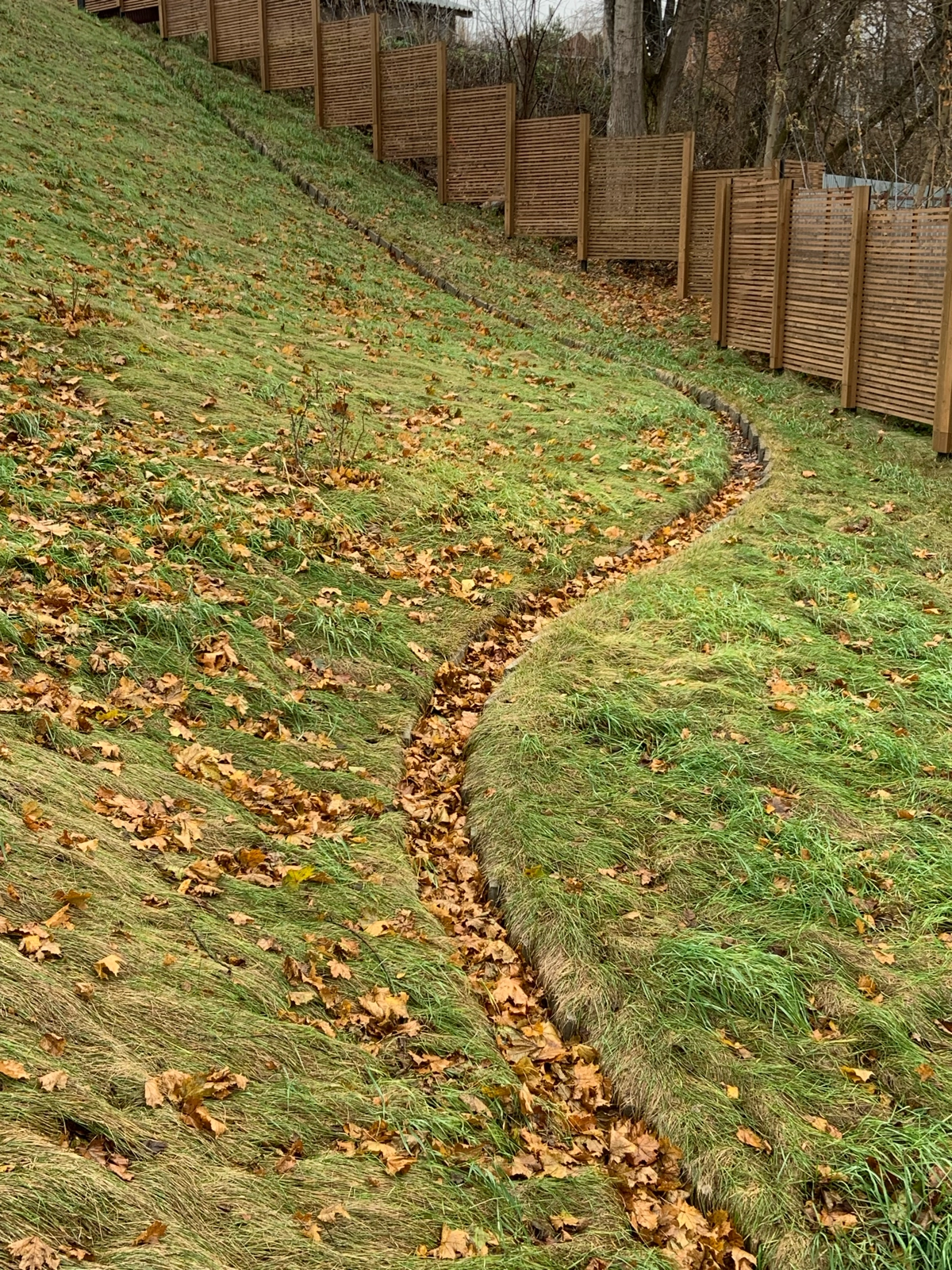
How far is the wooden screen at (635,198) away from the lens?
16672 mm

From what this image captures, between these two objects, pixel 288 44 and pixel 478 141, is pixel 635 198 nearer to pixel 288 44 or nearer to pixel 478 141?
pixel 478 141

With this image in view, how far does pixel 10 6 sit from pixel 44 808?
22.6 meters

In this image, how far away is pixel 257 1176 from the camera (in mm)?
3084

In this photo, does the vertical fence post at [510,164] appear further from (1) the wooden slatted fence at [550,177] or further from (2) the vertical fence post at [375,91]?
(2) the vertical fence post at [375,91]

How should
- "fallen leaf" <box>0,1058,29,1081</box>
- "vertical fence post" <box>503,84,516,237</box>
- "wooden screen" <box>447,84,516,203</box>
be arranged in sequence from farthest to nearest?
"wooden screen" <box>447,84,516,203</box>
"vertical fence post" <box>503,84,516,237</box>
"fallen leaf" <box>0,1058,29,1081</box>

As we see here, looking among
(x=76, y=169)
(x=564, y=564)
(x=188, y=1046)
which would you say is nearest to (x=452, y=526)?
(x=564, y=564)

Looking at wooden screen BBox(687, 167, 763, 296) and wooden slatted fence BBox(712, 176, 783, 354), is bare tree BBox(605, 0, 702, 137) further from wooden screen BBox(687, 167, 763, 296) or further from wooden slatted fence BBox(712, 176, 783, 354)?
wooden slatted fence BBox(712, 176, 783, 354)

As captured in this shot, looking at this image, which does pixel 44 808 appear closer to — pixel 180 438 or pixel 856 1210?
pixel 856 1210

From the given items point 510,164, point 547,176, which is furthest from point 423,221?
point 547,176

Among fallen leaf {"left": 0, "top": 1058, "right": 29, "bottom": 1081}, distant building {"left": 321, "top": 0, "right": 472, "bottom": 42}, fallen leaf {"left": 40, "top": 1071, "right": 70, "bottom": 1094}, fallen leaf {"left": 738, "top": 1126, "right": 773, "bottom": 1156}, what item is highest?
distant building {"left": 321, "top": 0, "right": 472, "bottom": 42}

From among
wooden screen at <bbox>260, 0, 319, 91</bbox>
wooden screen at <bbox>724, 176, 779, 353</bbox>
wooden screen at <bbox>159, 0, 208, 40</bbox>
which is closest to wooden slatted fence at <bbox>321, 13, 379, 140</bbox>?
wooden screen at <bbox>260, 0, 319, 91</bbox>

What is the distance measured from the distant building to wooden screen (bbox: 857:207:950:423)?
16.7 meters

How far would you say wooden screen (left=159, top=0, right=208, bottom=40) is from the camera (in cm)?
2320

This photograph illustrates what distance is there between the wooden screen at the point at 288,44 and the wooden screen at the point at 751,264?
36.1ft
